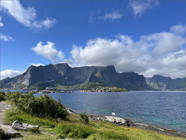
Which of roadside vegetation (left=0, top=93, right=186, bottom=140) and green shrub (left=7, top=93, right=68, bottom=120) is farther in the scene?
green shrub (left=7, top=93, right=68, bottom=120)

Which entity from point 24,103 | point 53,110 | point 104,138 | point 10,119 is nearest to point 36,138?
point 104,138

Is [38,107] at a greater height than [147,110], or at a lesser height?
greater

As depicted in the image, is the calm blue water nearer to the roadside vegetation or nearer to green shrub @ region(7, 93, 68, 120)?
green shrub @ region(7, 93, 68, 120)

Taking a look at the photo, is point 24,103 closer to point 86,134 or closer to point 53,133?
point 53,133

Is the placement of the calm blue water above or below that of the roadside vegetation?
below

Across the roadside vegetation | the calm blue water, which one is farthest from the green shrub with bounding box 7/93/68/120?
the calm blue water

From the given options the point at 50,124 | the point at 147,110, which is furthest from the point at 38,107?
the point at 147,110

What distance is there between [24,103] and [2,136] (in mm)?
9688

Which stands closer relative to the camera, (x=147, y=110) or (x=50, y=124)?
(x=50, y=124)

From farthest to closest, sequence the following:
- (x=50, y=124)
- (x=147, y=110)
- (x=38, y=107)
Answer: (x=147, y=110) < (x=38, y=107) < (x=50, y=124)

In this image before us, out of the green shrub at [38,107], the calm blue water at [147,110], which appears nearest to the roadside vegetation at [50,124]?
the green shrub at [38,107]

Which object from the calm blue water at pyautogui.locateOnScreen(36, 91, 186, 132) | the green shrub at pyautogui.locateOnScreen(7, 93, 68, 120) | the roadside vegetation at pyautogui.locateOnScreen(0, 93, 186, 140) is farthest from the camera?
the calm blue water at pyautogui.locateOnScreen(36, 91, 186, 132)

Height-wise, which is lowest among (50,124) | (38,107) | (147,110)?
(147,110)

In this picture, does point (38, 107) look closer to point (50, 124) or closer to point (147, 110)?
point (50, 124)
